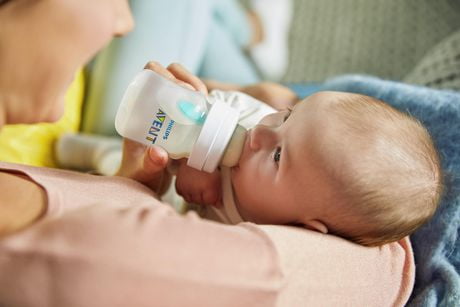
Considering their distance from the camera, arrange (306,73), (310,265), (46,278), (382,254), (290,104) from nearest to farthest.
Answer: (46,278)
(310,265)
(382,254)
(290,104)
(306,73)

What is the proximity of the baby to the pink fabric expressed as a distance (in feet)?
0.39

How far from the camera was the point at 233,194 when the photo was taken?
85 cm

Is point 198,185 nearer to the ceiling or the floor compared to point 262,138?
nearer to the floor

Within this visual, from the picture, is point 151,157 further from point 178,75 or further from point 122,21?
point 122,21

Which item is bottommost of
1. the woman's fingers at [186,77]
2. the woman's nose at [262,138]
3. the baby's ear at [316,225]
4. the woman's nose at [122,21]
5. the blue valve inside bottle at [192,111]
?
the baby's ear at [316,225]

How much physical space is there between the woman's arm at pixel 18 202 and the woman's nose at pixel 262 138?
32 centimetres

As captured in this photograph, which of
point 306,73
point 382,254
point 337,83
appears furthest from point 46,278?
point 306,73

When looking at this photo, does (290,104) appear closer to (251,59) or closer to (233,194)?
(233,194)

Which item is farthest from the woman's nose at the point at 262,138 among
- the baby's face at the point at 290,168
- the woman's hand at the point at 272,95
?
the woman's hand at the point at 272,95

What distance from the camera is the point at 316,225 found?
0.75m

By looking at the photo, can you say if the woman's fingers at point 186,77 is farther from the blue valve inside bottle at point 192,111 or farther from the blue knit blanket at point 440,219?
the blue knit blanket at point 440,219

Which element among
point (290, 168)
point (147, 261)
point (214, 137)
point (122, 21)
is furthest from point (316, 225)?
point (122, 21)

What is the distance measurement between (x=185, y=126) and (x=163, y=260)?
280 mm

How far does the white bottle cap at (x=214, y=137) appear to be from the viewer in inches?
28.7
